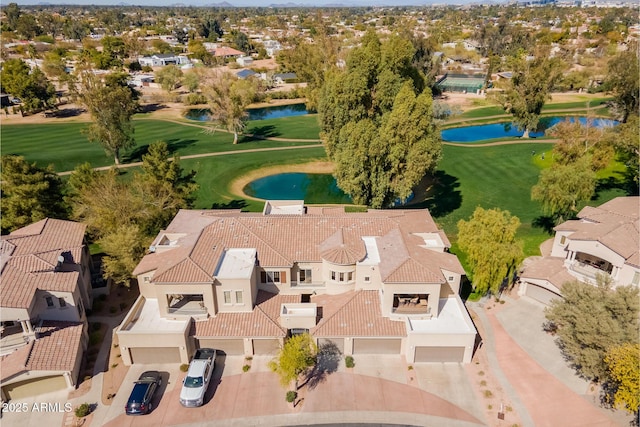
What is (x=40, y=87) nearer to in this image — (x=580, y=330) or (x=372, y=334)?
(x=372, y=334)

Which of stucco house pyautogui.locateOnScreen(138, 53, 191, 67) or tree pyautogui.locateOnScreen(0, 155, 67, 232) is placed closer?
tree pyautogui.locateOnScreen(0, 155, 67, 232)

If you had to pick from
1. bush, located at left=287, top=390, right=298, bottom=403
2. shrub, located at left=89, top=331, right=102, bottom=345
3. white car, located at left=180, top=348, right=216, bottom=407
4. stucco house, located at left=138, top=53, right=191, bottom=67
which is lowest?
shrub, located at left=89, top=331, right=102, bottom=345

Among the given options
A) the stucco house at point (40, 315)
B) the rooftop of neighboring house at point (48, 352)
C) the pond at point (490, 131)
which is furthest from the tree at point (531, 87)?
the rooftop of neighboring house at point (48, 352)

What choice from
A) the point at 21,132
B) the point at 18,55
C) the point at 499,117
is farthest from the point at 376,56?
the point at 18,55

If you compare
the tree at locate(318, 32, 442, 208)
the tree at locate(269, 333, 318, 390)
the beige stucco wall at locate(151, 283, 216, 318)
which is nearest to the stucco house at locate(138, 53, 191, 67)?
the tree at locate(318, 32, 442, 208)

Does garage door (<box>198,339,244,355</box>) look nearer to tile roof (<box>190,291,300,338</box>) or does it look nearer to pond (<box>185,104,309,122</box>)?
tile roof (<box>190,291,300,338</box>)
